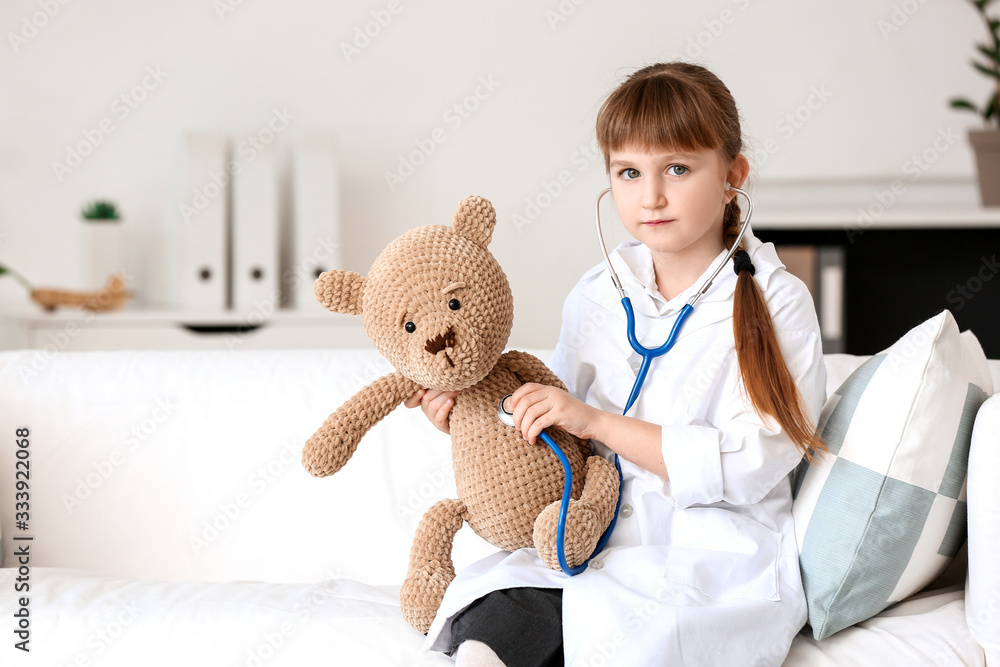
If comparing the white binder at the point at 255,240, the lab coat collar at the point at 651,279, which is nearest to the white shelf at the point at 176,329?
the white binder at the point at 255,240

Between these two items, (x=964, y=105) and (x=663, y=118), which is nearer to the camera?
(x=663, y=118)

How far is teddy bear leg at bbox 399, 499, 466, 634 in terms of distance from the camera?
0.87 m

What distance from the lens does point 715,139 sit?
896mm

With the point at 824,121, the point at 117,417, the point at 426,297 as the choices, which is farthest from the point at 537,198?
the point at 426,297

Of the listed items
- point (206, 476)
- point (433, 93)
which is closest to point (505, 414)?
point (206, 476)

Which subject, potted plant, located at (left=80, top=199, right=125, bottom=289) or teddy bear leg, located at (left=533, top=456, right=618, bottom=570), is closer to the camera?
teddy bear leg, located at (left=533, top=456, right=618, bottom=570)

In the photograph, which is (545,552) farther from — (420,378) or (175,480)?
(175,480)

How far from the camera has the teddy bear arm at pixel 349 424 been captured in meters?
0.85

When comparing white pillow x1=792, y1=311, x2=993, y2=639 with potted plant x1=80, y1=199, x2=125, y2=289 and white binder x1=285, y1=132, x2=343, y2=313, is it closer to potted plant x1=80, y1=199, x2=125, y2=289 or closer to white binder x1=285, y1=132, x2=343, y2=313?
white binder x1=285, y1=132, x2=343, y2=313

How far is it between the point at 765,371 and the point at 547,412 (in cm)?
23

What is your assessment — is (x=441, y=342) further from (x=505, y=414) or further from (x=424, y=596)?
(x=424, y=596)

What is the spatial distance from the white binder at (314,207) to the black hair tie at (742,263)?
174 centimetres

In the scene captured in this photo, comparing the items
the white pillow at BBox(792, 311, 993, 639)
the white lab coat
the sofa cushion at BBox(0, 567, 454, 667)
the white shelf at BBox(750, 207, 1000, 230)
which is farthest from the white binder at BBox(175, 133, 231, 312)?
the white pillow at BBox(792, 311, 993, 639)

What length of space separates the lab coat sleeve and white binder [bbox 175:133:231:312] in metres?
1.91
